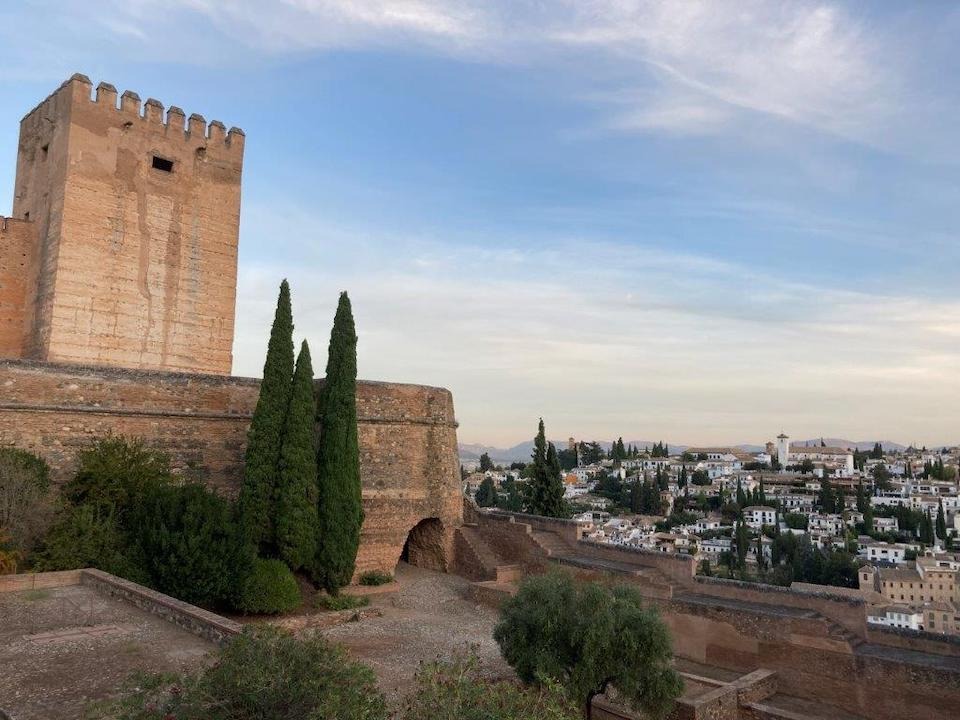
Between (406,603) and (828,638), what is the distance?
6794 mm

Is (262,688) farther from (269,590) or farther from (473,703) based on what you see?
(269,590)

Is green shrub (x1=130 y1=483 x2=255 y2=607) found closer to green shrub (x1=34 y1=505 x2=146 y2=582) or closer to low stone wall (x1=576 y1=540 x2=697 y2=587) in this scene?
green shrub (x1=34 y1=505 x2=146 y2=582)

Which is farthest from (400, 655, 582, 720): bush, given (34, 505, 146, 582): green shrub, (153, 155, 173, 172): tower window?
(153, 155, 173, 172): tower window

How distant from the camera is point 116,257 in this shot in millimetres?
15219

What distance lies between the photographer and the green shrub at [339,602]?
12.1 metres

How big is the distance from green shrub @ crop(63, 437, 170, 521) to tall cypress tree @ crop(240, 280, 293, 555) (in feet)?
4.56

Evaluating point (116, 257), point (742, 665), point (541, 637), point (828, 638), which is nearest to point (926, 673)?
point (828, 638)

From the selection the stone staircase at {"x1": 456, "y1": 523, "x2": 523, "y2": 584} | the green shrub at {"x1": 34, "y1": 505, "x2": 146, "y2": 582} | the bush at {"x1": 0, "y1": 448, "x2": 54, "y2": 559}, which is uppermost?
the bush at {"x1": 0, "y1": 448, "x2": 54, "y2": 559}

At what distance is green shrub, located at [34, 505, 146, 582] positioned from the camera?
9.84 meters

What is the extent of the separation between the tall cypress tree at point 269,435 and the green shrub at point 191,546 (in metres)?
0.84

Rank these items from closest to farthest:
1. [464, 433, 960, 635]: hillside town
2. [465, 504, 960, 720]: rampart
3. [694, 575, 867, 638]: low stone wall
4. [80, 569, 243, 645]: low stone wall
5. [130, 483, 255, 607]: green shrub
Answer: [80, 569, 243, 645]: low stone wall → [465, 504, 960, 720]: rampart → [130, 483, 255, 607]: green shrub → [694, 575, 867, 638]: low stone wall → [464, 433, 960, 635]: hillside town

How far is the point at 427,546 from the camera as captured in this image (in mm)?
15914

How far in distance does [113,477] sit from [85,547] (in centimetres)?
143

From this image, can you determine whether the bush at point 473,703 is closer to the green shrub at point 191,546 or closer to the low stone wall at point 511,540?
the green shrub at point 191,546
